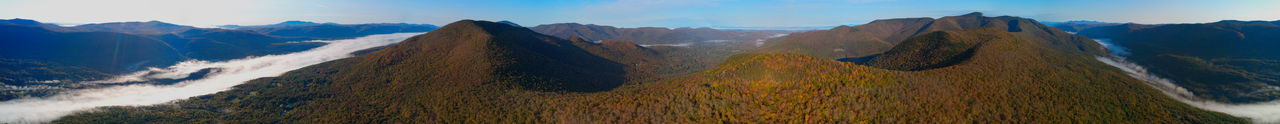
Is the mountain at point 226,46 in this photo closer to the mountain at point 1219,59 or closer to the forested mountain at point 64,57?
the forested mountain at point 64,57

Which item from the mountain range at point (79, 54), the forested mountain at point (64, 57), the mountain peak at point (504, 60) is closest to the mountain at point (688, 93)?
the mountain peak at point (504, 60)

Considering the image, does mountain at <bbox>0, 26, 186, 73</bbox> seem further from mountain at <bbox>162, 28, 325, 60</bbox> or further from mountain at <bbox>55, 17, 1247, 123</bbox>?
mountain at <bbox>55, 17, 1247, 123</bbox>

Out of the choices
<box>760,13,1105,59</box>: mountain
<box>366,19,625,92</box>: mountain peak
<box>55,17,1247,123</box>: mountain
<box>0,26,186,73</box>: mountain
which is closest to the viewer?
<box>55,17,1247,123</box>: mountain

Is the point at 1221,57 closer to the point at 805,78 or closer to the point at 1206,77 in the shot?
the point at 1206,77

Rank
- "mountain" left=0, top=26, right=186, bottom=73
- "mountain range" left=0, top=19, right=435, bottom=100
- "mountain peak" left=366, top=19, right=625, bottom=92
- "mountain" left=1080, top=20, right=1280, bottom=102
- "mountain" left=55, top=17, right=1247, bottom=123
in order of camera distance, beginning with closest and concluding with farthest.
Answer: "mountain" left=55, top=17, right=1247, bottom=123, "mountain" left=1080, top=20, right=1280, bottom=102, "mountain peak" left=366, top=19, right=625, bottom=92, "mountain range" left=0, top=19, right=435, bottom=100, "mountain" left=0, top=26, right=186, bottom=73

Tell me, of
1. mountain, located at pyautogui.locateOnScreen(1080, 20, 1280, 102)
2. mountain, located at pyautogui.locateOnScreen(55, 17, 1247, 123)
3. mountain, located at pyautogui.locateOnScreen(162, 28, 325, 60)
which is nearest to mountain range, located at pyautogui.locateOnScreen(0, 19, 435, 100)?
mountain, located at pyautogui.locateOnScreen(162, 28, 325, 60)
